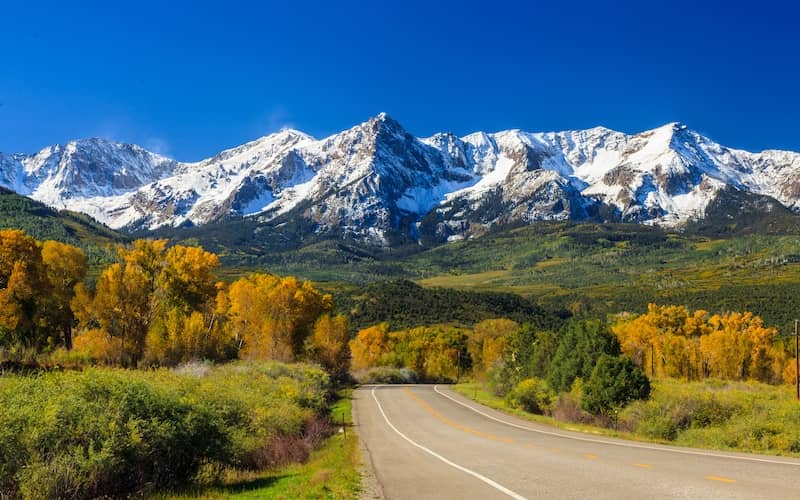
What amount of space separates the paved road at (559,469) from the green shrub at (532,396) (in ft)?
72.2

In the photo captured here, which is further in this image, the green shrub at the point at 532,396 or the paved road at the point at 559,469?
the green shrub at the point at 532,396

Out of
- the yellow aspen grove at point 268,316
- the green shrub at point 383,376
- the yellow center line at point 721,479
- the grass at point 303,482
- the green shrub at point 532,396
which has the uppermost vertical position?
the yellow aspen grove at point 268,316

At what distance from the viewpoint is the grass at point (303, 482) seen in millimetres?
13812

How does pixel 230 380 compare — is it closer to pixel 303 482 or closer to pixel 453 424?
pixel 303 482

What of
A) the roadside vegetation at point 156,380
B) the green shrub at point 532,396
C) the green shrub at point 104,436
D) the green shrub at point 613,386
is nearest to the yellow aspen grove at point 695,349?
the green shrub at point 532,396

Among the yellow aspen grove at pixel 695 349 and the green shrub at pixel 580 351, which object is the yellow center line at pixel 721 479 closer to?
the green shrub at pixel 580 351

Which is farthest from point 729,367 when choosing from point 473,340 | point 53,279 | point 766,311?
point 766,311

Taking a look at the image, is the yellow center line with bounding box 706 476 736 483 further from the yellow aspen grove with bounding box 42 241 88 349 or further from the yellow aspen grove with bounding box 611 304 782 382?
the yellow aspen grove with bounding box 611 304 782 382

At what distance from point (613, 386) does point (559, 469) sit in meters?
24.6

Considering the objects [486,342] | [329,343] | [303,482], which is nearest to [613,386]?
[303,482]

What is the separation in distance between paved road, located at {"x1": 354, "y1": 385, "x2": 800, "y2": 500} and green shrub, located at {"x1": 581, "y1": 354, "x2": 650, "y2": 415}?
10895 millimetres

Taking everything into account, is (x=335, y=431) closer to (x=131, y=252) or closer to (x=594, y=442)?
(x=594, y=442)

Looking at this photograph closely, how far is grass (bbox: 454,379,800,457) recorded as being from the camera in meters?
24.9

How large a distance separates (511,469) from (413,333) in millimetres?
118115
